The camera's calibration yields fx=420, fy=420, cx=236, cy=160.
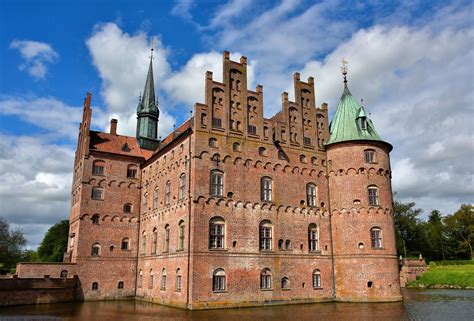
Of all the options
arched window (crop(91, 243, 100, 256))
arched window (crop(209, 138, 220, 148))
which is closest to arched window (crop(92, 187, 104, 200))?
arched window (crop(91, 243, 100, 256))

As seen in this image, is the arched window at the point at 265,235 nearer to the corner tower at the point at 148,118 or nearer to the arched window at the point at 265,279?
the arched window at the point at 265,279

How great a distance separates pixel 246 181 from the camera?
3216 centimetres

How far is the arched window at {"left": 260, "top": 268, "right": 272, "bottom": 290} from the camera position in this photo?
101 feet

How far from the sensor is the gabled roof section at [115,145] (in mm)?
40938

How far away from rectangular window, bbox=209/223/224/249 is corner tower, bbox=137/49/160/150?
720 inches

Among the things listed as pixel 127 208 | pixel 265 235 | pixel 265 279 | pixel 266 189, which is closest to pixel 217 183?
pixel 266 189

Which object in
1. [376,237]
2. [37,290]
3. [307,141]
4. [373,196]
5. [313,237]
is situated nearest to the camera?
[376,237]

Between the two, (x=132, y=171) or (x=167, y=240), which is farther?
(x=132, y=171)

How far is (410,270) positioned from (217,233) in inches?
1641

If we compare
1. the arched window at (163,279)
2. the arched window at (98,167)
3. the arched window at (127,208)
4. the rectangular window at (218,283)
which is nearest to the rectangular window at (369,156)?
the rectangular window at (218,283)

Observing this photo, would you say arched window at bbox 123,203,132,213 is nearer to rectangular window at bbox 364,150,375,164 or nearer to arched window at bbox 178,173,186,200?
arched window at bbox 178,173,186,200

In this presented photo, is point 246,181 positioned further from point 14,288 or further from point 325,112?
point 14,288

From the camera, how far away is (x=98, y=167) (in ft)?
131

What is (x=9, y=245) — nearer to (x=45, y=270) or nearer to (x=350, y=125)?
(x=45, y=270)
